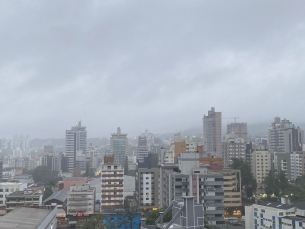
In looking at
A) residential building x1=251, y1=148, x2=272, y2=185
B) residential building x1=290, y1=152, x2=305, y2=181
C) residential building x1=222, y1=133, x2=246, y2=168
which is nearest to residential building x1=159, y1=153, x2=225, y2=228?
residential building x1=251, y1=148, x2=272, y2=185

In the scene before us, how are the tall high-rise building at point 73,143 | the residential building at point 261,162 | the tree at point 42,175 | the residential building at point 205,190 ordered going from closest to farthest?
the residential building at point 205,190 < the residential building at point 261,162 < the tree at point 42,175 < the tall high-rise building at point 73,143

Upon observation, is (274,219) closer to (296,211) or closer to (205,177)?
(296,211)

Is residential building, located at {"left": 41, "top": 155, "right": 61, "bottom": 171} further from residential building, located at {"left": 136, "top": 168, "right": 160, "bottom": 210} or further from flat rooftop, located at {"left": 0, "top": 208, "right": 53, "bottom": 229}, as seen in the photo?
flat rooftop, located at {"left": 0, "top": 208, "right": 53, "bottom": 229}

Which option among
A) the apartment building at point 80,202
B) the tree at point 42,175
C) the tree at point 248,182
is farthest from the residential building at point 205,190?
the tree at point 42,175

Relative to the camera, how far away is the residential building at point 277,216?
21273 mm

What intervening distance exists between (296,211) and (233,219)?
1119 cm

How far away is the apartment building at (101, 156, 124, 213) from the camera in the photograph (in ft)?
114

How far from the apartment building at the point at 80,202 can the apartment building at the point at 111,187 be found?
1.64 meters

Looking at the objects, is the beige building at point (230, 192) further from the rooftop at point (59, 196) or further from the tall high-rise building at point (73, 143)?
the tall high-rise building at point (73, 143)

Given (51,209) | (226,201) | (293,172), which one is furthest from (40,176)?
(293,172)

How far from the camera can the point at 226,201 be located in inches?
1407

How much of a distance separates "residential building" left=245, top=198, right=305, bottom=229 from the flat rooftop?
17.2 meters

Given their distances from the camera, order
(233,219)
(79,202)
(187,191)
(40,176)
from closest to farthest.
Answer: (187,191) < (233,219) < (79,202) < (40,176)

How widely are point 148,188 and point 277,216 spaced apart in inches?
724
